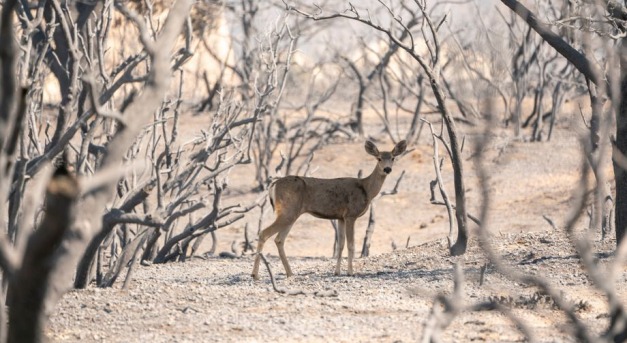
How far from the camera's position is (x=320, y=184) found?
1138 cm

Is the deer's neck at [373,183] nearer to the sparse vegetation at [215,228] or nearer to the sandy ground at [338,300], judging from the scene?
the sparse vegetation at [215,228]

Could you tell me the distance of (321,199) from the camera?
11.3 m

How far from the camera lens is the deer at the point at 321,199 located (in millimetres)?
11172

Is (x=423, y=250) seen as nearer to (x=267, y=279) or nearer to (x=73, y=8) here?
(x=267, y=279)

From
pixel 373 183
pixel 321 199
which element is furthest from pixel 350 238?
pixel 373 183

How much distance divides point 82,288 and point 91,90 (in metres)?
5.34

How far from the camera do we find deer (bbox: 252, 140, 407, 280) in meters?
11.2

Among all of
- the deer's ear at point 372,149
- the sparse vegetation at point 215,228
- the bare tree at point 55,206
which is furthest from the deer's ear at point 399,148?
the bare tree at point 55,206

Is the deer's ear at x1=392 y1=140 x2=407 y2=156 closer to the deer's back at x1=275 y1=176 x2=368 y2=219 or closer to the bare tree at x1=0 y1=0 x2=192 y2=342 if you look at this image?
the deer's back at x1=275 y1=176 x2=368 y2=219

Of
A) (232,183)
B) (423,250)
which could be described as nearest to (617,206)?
(423,250)

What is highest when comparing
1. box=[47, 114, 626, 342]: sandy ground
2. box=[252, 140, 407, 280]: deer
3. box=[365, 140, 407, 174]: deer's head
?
box=[365, 140, 407, 174]: deer's head

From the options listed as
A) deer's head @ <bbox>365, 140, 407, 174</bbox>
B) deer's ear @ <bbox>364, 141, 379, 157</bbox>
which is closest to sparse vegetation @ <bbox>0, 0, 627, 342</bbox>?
deer's head @ <bbox>365, 140, 407, 174</bbox>

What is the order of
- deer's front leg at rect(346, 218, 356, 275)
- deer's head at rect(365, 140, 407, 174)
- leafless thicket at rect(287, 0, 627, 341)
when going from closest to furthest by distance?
1. leafless thicket at rect(287, 0, 627, 341)
2. deer's front leg at rect(346, 218, 356, 275)
3. deer's head at rect(365, 140, 407, 174)

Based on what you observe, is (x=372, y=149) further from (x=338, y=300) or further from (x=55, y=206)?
(x=55, y=206)
